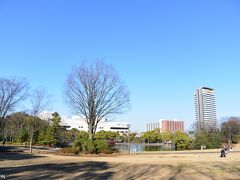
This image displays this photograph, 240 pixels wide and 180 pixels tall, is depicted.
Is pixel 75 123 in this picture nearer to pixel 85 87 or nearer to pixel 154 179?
pixel 85 87

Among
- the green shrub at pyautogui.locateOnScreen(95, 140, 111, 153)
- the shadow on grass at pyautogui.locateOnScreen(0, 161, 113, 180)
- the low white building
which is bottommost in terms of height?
the shadow on grass at pyautogui.locateOnScreen(0, 161, 113, 180)

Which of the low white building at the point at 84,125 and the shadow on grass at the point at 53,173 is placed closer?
the shadow on grass at the point at 53,173

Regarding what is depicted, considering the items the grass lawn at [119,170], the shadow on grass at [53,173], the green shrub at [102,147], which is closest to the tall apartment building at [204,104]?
the green shrub at [102,147]

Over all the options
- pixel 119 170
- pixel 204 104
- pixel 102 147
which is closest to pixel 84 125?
pixel 204 104

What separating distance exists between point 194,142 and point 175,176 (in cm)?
4952

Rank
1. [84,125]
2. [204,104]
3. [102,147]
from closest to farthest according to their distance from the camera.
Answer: [102,147] → [204,104] → [84,125]

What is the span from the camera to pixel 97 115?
41938mm

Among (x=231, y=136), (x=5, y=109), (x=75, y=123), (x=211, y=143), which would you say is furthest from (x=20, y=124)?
(x=75, y=123)

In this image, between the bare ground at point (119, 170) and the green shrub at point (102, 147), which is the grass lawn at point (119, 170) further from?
the green shrub at point (102, 147)

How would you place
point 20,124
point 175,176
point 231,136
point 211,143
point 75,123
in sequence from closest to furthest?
1. point 175,176
2. point 211,143
3. point 20,124
4. point 231,136
5. point 75,123

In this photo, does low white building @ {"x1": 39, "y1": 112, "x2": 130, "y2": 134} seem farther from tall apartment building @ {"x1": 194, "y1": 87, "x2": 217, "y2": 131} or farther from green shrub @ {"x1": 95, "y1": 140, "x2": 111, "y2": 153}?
green shrub @ {"x1": 95, "y1": 140, "x2": 111, "y2": 153}

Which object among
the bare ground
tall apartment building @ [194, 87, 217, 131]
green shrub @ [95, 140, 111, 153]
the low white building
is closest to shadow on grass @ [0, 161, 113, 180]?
the bare ground

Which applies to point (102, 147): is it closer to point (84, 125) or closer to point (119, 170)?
point (119, 170)

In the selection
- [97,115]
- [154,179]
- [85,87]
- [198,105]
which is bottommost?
[154,179]
